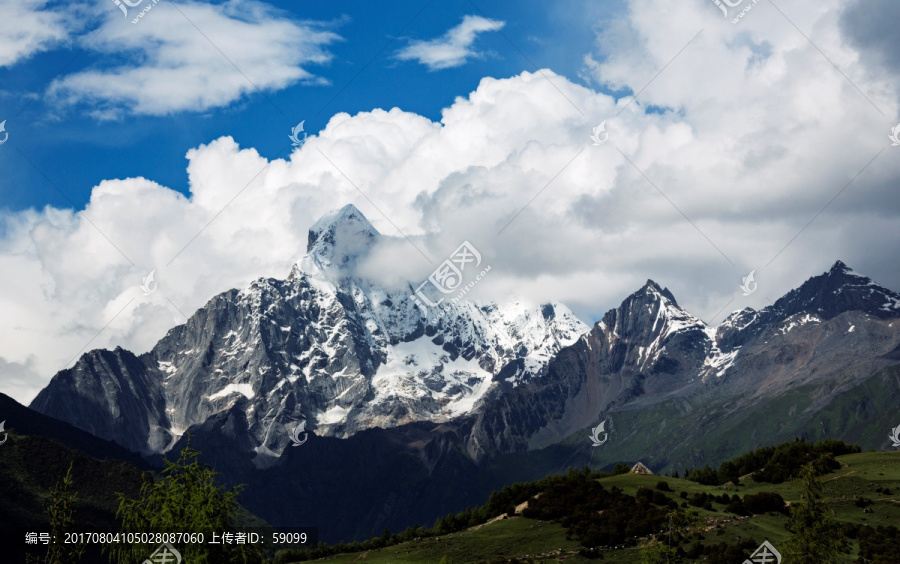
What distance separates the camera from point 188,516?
6725 cm

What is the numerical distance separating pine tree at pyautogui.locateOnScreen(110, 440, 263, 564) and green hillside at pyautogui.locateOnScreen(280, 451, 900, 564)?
59.0 metres

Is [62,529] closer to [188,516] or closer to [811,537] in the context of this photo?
[188,516]

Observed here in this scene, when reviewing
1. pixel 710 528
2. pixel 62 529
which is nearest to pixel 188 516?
pixel 62 529

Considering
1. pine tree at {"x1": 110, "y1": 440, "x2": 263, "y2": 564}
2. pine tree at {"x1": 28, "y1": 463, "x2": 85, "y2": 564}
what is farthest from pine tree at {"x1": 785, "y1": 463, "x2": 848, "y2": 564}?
pine tree at {"x1": 28, "y1": 463, "x2": 85, "y2": 564}

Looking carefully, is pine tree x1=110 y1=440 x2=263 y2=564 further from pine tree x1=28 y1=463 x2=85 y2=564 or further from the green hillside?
the green hillside

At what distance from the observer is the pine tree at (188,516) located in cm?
6600

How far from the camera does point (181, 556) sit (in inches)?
2569

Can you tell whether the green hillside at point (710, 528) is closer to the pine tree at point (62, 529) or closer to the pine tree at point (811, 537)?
the pine tree at point (811, 537)

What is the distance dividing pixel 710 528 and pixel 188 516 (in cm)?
8682

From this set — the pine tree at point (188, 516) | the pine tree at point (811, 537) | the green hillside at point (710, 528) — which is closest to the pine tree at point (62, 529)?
the pine tree at point (188, 516)

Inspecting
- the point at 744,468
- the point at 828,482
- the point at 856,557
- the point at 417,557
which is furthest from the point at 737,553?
the point at 744,468

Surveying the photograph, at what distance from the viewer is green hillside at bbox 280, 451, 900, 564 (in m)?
126

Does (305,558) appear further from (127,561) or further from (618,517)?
(127,561)

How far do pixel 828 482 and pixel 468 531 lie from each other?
57.0m
